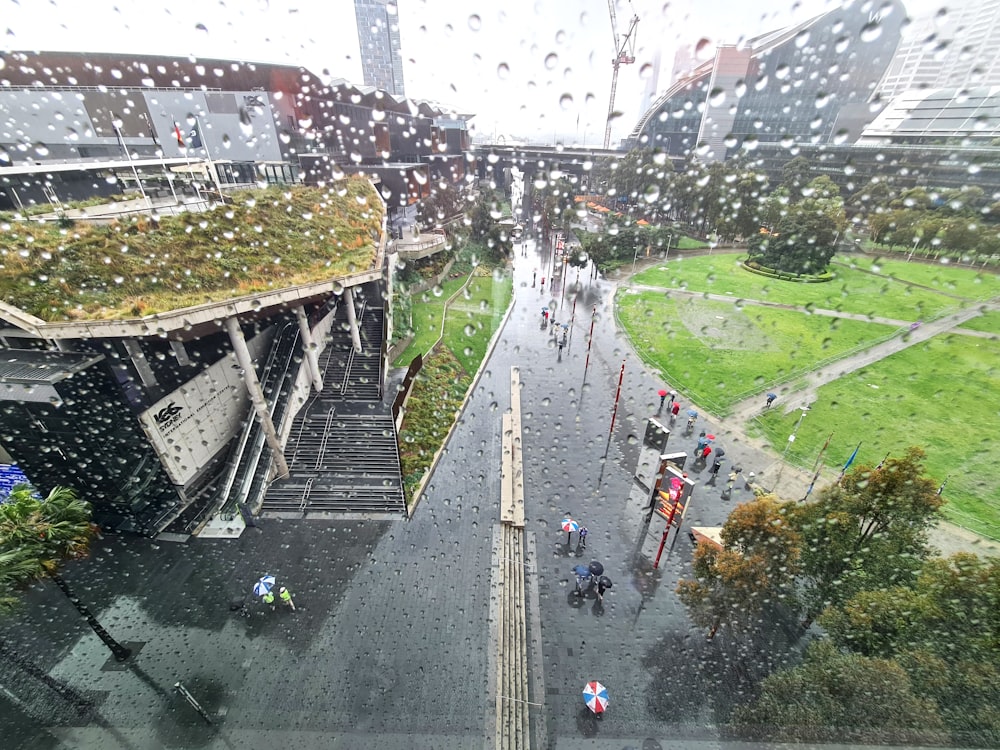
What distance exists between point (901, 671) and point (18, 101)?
30351mm

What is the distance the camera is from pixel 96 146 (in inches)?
715

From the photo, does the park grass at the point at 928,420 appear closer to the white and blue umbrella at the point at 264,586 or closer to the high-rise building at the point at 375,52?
the white and blue umbrella at the point at 264,586

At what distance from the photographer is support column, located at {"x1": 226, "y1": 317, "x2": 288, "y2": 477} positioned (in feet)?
27.5

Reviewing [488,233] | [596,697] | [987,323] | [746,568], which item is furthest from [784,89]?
[488,233]

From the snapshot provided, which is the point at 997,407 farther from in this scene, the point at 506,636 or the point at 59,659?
the point at 59,659

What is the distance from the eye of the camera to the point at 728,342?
1681cm

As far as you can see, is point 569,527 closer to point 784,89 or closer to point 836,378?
point 784,89

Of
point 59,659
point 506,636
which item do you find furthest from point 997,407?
point 59,659

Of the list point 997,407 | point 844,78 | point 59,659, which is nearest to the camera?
point 844,78

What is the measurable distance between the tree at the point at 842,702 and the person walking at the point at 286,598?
732 centimetres

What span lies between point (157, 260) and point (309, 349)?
407 centimetres

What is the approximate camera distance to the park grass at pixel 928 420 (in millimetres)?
9852

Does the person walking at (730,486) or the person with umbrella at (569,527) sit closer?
the person with umbrella at (569,527)

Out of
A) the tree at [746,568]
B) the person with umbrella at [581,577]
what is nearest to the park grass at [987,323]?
the tree at [746,568]
